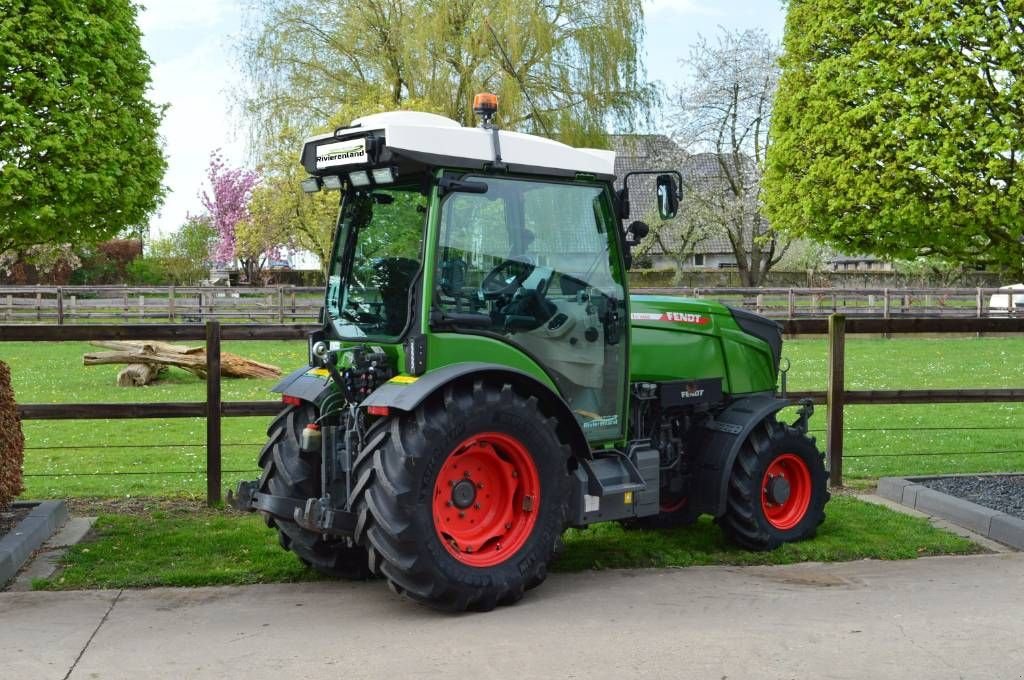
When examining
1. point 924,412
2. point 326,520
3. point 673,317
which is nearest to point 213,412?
point 326,520

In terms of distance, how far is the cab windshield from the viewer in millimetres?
5789

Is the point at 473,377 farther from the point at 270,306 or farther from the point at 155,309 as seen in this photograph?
the point at 155,309

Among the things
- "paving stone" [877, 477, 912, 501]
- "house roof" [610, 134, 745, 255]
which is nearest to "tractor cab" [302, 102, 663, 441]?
"paving stone" [877, 477, 912, 501]

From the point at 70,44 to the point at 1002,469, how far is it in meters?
8.69

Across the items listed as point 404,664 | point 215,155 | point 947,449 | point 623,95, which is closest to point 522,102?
point 623,95

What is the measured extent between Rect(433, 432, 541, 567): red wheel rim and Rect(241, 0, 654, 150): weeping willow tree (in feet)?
73.1

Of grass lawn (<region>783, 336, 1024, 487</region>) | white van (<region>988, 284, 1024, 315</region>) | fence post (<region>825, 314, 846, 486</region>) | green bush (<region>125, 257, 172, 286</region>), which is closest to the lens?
fence post (<region>825, 314, 846, 486</region>)

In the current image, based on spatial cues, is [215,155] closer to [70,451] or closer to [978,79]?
[70,451]

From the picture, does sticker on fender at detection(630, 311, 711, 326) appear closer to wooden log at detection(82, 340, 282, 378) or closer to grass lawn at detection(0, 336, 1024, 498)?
grass lawn at detection(0, 336, 1024, 498)

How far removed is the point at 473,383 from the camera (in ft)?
18.2

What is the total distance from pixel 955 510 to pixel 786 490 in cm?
162

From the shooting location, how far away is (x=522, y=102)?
93.6 feet

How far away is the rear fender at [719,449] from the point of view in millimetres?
6660

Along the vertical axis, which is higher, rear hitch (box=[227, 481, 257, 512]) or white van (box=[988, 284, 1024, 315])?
white van (box=[988, 284, 1024, 315])
